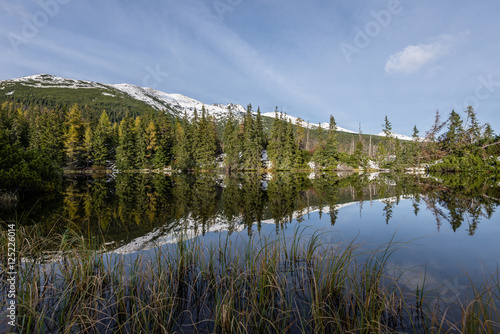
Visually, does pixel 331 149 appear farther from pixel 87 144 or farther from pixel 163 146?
pixel 87 144

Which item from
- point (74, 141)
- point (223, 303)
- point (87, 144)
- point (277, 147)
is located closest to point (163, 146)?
point (87, 144)

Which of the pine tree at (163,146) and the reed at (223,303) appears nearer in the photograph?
the reed at (223,303)

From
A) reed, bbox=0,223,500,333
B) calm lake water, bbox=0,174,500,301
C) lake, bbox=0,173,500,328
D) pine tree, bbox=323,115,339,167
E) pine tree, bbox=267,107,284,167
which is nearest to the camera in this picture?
reed, bbox=0,223,500,333

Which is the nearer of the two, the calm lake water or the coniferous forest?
the calm lake water

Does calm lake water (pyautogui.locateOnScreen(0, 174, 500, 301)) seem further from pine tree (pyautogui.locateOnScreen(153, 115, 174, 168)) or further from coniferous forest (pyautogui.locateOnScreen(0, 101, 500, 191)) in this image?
pine tree (pyautogui.locateOnScreen(153, 115, 174, 168))

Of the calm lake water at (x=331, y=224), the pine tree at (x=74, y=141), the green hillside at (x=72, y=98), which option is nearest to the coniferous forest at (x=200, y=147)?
the pine tree at (x=74, y=141)

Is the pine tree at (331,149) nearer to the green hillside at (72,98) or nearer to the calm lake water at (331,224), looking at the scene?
the calm lake water at (331,224)

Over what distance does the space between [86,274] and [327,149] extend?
55.9m

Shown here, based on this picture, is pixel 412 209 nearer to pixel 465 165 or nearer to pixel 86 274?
pixel 86 274

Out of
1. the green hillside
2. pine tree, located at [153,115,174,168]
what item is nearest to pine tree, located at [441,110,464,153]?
pine tree, located at [153,115,174,168]

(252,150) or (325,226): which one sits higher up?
(252,150)

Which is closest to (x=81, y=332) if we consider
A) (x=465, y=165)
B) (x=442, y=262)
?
(x=442, y=262)

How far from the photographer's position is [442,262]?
235 inches

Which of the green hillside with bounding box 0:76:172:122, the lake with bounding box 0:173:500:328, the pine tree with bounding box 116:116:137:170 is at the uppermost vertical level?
the green hillside with bounding box 0:76:172:122
